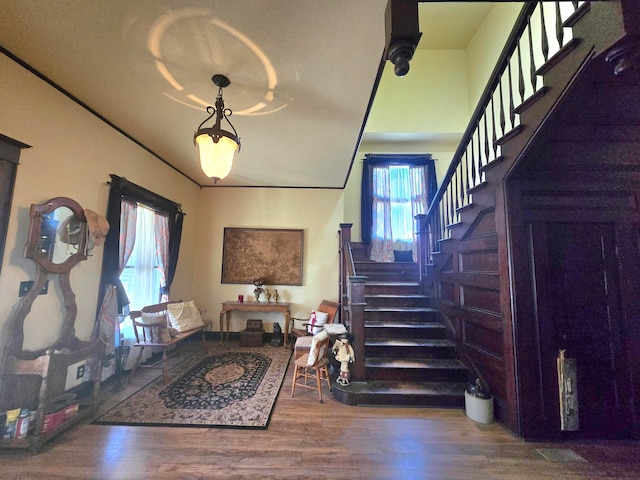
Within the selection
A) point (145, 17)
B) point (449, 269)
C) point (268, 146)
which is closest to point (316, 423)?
point (449, 269)

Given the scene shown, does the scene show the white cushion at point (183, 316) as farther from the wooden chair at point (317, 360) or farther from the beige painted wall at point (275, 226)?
the wooden chair at point (317, 360)

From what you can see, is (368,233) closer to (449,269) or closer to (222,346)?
(449,269)

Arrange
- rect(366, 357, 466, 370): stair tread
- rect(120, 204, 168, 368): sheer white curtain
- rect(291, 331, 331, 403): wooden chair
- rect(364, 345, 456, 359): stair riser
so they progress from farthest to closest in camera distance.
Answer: rect(120, 204, 168, 368): sheer white curtain, rect(364, 345, 456, 359): stair riser, rect(366, 357, 466, 370): stair tread, rect(291, 331, 331, 403): wooden chair

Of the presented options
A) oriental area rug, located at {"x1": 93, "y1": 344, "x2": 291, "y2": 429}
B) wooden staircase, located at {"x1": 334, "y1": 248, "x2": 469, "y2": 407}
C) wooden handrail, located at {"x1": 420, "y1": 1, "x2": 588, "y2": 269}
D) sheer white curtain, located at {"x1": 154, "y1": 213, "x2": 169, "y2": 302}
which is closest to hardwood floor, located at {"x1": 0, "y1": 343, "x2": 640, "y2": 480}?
oriental area rug, located at {"x1": 93, "y1": 344, "x2": 291, "y2": 429}

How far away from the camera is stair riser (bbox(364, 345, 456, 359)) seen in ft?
10.3

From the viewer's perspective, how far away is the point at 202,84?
2.38m

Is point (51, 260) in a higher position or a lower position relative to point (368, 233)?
lower

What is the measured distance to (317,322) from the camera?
428cm

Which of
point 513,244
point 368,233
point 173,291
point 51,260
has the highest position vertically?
point 368,233

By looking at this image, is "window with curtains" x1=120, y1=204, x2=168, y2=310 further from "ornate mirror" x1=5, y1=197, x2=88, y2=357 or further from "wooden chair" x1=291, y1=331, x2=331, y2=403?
"wooden chair" x1=291, y1=331, x2=331, y2=403

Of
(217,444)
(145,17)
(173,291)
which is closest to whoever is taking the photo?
(145,17)

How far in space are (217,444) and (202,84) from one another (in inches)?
117

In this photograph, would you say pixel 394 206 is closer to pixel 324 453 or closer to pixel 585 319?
Answer: pixel 585 319

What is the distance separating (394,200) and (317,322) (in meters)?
2.99
